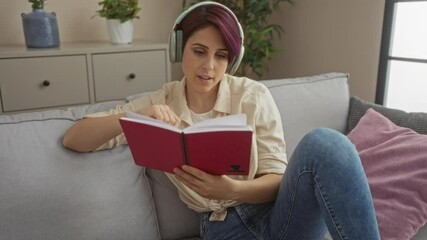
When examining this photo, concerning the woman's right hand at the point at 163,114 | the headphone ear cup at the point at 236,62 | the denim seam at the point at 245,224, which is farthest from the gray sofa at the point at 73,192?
the headphone ear cup at the point at 236,62

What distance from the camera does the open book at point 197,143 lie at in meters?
0.75

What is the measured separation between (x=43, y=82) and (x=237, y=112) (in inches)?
57.2

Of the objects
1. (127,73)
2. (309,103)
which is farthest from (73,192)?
(127,73)

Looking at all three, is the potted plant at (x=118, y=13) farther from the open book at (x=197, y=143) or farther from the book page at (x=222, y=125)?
the book page at (x=222, y=125)

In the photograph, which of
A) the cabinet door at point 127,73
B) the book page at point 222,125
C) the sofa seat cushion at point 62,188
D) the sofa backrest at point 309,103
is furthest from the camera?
the cabinet door at point 127,73

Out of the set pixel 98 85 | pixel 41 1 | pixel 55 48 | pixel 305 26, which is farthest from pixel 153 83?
pixel 305 26

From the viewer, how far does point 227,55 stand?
1055 millimetres

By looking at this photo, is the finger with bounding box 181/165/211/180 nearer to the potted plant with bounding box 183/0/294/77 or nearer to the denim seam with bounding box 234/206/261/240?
the denim seam with bounding box 234/206/261/240

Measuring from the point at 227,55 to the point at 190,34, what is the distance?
0.38 ft

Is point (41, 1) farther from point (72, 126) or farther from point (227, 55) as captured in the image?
point (227, 55)

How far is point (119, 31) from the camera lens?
2352 mm

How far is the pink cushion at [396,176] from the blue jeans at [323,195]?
0.25 metres

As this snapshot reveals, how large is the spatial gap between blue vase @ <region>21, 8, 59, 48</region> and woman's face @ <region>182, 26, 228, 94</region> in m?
1.44

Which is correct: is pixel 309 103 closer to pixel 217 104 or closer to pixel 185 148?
pixel 217 104
